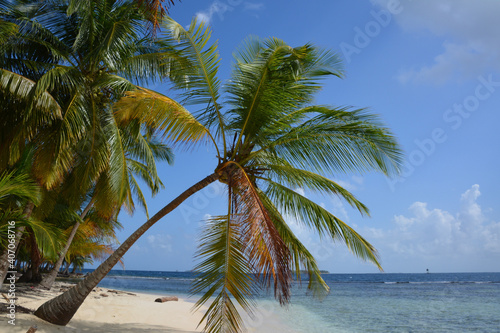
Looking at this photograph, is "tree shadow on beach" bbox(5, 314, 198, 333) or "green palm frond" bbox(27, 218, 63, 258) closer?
"tree shadow on beach" bbox(5, 314, 198, 333)

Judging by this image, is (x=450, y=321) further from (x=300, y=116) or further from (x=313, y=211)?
(x=300, y=116)

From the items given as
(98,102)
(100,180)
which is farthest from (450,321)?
(98,102)

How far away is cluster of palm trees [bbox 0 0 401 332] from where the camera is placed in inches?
212

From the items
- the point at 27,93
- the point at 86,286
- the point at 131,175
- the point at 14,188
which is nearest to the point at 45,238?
the point at 86,286

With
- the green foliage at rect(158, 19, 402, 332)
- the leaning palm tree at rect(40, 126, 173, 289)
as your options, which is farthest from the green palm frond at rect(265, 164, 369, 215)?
the leaning palm tree at rect(40, 126, 173, 289)

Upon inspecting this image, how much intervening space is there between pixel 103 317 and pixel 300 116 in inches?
254

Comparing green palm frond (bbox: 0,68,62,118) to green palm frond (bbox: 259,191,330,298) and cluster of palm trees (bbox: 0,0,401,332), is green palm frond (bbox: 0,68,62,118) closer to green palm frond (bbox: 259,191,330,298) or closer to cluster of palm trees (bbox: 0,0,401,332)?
cluster of palm trees (bbox: 0,0,401,332)

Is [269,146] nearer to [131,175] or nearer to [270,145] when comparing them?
[270,145]

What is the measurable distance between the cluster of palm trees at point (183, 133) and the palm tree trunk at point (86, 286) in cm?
2

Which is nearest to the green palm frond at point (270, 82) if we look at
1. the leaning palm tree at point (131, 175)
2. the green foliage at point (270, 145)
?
the green foliage at point (270, 145)

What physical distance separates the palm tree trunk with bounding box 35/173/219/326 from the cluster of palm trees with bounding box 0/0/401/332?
0.06ft

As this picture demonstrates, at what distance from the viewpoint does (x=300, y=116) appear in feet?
23.1

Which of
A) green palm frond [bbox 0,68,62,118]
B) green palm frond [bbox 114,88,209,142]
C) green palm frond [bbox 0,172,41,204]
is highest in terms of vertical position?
green palm frond [bbox 0,68,62,118]

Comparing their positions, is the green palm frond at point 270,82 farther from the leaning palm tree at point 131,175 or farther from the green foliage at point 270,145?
the leaning palm tree at point 131,175
